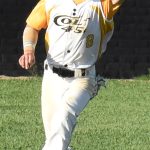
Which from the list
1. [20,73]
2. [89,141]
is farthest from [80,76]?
[20,73]

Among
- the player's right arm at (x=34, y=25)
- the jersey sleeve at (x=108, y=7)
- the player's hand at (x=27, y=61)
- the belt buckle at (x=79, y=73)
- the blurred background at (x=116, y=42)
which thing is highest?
the jersey sleeve at (x=108, y=7)

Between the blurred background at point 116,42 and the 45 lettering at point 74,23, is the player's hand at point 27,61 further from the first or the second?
the blurred background at point 116,42

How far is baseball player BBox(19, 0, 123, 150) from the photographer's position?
5816mm

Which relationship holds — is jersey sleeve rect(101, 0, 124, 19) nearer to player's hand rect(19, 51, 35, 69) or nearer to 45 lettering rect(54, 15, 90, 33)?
45 lettering rect(54, 15, 90, 33)

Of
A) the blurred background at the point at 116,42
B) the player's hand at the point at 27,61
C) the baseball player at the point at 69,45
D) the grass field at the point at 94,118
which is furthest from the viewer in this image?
the blurred background at the point at 116,42

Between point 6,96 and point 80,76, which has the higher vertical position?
point 80,76

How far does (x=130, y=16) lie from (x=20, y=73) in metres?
2.56

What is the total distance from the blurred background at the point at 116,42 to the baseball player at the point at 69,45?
825 centimetres

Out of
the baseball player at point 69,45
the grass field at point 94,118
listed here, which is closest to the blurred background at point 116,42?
the grass field at point 94,118

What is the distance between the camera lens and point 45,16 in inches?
232

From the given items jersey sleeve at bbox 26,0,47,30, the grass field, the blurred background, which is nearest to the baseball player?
jersey sleeve at bbox 26,0,47,30

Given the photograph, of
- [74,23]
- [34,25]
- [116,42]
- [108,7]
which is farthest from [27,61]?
[116,42]

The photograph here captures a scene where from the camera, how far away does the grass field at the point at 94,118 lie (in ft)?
26.1

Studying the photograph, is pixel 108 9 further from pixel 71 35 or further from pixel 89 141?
pixel 89 141
